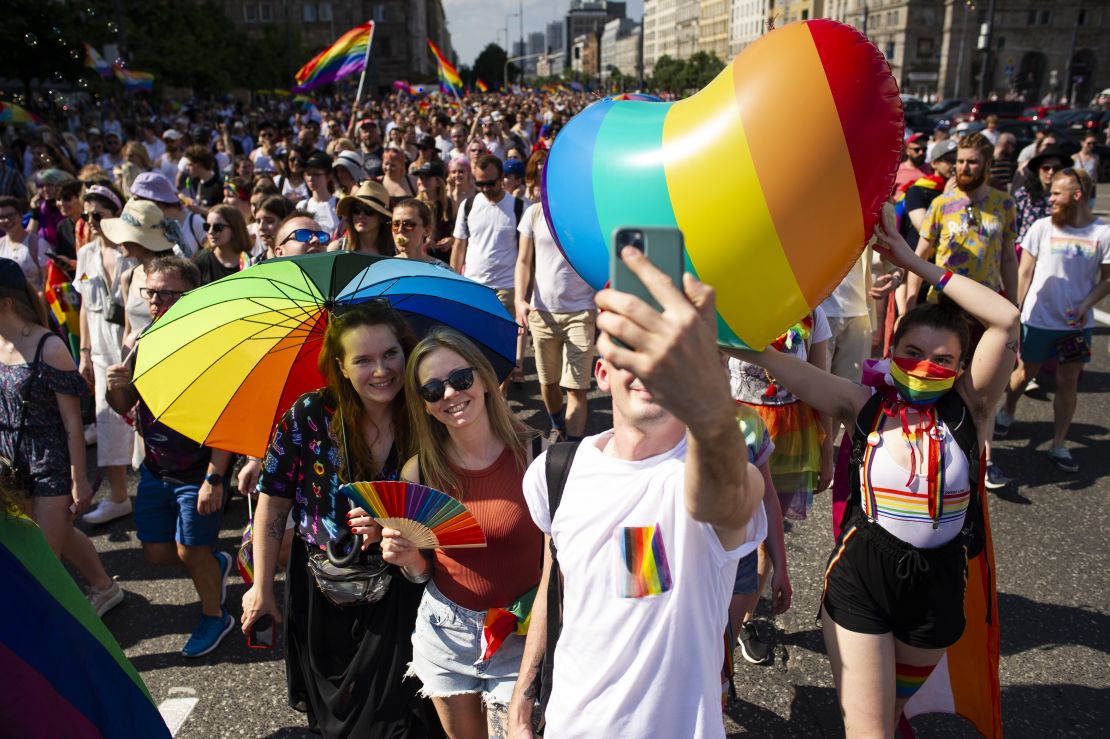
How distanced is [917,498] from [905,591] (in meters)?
0.28

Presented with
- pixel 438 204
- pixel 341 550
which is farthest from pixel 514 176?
pixel 341 550

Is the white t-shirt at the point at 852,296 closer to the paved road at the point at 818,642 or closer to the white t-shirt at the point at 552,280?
the paved road at the point at 818,642

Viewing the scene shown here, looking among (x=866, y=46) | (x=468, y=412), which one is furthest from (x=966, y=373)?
(x=468, y=412)

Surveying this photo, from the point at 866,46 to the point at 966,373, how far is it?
126cm

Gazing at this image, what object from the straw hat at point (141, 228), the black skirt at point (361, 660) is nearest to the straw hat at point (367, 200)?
the straw hat at point (141, 228)

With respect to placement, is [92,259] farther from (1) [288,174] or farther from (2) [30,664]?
(1) [288,174]

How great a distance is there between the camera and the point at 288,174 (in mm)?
9867

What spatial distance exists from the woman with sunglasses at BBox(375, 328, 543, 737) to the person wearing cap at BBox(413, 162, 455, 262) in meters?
4.71

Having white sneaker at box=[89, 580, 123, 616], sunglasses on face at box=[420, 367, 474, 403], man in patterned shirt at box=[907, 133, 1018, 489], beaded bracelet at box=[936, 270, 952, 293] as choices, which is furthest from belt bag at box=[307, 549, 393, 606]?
man in patterned shirt at box=[907, 133, 1018, 489]

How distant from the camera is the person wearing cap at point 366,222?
15.4 feet

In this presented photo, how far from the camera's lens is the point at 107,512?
489cm

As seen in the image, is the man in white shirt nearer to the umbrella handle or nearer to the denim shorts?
the denim shorts

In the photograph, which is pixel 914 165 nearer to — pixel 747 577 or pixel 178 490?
pixel 747 577

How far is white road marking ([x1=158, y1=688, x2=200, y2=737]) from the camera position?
319 cm
